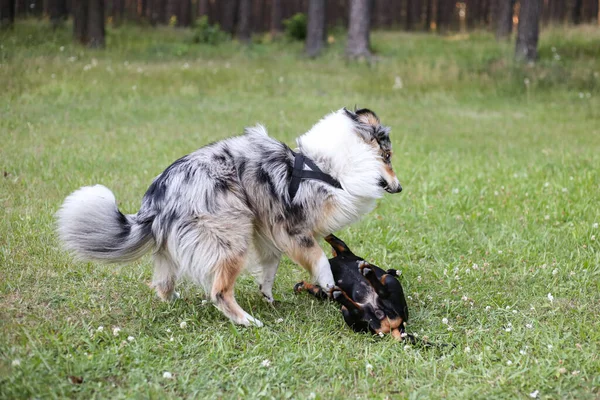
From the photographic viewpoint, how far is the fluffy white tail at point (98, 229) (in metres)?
3.83

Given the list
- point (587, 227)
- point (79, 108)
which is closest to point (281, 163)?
point (587, 227)

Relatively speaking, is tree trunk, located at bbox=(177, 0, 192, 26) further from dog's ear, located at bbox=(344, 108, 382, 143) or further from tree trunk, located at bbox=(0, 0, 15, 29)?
dog's ear, located at bbox=(344, 108, 382, 143)

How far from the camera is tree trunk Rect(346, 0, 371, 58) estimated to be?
1691 centimetres

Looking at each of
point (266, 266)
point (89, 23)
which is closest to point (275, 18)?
point (89, 23)

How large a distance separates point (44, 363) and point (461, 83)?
12193 mm

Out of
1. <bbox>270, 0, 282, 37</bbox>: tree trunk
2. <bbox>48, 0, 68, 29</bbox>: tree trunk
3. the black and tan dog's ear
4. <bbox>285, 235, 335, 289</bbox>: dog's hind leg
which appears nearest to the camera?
<bbox>285, 235, 335, 289</bbox>: dog's hind leg

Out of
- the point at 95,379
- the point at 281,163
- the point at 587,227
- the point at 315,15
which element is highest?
the point at 315,15

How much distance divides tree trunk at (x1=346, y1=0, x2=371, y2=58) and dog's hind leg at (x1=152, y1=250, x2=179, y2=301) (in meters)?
13.5

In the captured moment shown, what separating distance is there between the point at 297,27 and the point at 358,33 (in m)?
5.55

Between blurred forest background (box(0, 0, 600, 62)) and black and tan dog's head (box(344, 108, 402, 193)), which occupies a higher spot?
blurred forest background (box(0, 0, 600, 62))

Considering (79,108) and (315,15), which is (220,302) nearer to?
(79,108)

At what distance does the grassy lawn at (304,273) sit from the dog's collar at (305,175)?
0.86 m

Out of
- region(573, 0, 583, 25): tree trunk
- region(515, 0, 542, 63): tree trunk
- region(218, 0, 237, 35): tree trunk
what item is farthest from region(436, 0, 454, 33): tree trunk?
region(515, 0, 542, 63): tree trunk

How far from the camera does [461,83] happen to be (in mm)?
14016
